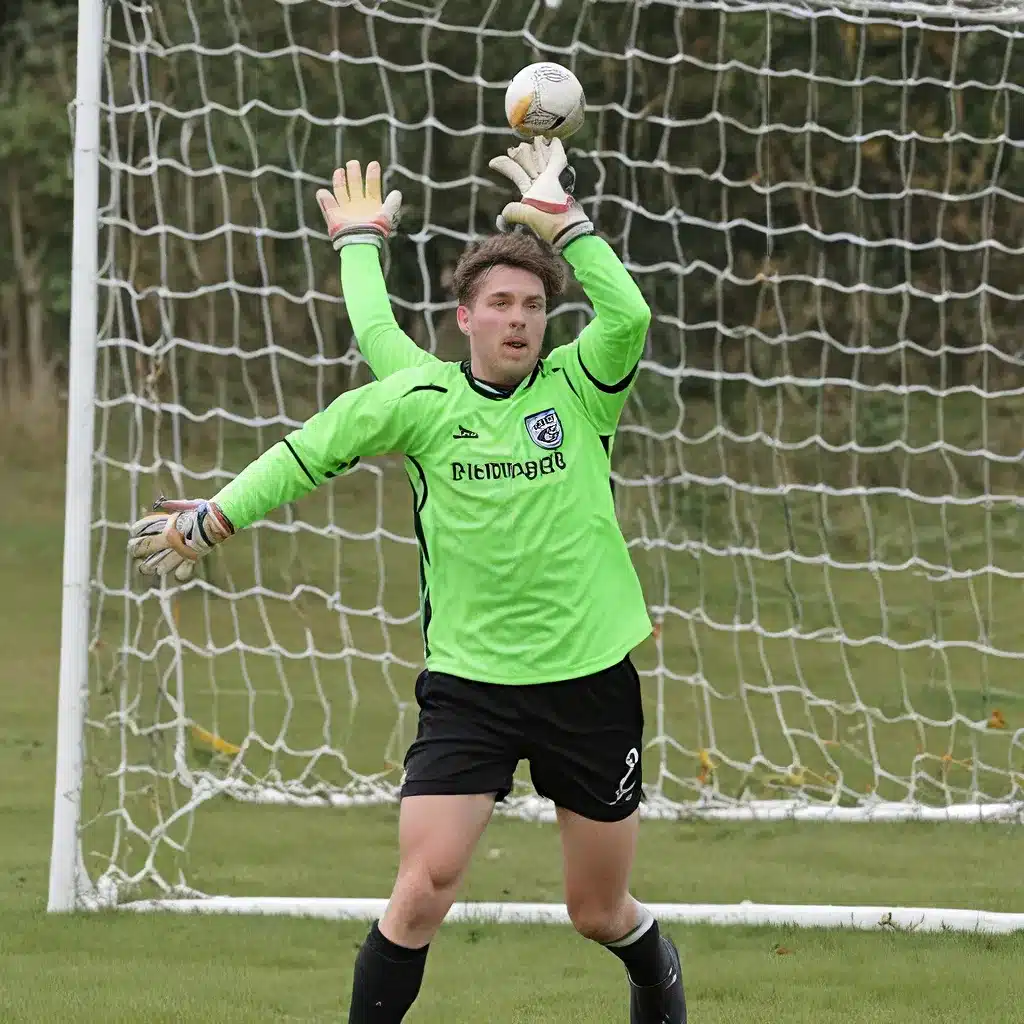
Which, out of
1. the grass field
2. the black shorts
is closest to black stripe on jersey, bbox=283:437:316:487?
the black shorts

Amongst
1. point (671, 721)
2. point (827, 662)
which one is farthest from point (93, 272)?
point (827, 662)

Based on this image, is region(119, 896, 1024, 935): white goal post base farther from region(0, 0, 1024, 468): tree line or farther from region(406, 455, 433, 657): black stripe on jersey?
region(0, 0, 1024, 468): tree line

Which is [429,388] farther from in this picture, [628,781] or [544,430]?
[628,781]

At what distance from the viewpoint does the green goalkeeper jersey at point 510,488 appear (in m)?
4.29

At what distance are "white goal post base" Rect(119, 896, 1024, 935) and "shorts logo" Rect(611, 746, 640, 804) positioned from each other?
7.17ft

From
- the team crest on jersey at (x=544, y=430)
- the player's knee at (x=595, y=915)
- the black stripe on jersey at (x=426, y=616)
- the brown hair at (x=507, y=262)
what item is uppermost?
the brown hair at (x=507, y=262)

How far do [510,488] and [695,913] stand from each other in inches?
105

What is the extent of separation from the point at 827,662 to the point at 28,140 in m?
15.7

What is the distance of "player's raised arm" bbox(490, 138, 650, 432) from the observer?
4348 mm

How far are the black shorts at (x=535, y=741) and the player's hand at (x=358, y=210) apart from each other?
1.24m

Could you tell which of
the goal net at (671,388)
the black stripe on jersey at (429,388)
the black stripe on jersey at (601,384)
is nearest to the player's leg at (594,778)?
the black stripe on jersey at (601,384)

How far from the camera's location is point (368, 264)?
4832 mm

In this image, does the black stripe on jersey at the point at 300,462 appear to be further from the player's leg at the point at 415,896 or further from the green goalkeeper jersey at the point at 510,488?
the player's leg at the point at 415,896

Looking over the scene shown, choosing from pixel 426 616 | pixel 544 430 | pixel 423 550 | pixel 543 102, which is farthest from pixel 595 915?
pixel 543 102
